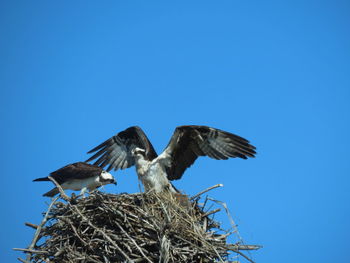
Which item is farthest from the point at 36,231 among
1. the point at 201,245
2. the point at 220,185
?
the point at 220,185

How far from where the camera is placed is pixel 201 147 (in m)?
7.42

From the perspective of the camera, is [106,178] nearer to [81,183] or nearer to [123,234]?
[81,183]

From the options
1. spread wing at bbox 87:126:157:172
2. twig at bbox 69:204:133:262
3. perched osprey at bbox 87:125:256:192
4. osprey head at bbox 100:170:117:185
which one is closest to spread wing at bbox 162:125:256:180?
perched osprey at bbox 87:125:256:192

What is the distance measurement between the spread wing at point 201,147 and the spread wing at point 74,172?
6.35 feet

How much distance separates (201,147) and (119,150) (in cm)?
180

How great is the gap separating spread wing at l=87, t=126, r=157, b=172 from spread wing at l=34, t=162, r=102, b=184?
24 centimetres

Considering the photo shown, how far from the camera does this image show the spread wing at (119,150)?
8352 millimetres

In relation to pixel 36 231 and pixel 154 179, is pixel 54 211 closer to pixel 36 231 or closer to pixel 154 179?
pixel 36 231

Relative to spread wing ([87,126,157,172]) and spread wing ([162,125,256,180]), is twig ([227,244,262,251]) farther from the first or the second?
spread wing ([87,126,157,172])

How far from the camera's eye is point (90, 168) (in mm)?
8773

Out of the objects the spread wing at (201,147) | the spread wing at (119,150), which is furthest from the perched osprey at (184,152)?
the spread wing at (119,150)

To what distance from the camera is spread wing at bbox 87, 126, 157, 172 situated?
329 inches

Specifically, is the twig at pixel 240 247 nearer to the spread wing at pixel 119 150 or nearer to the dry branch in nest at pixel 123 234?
the dry branch in nest at pixel 123 234

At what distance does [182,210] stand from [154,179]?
51.2 inches
